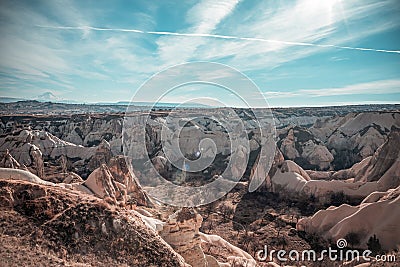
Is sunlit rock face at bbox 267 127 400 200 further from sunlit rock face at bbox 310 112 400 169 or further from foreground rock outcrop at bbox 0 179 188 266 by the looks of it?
foreground rock outcrop at bbox 0 179 188 266

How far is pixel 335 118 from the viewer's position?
55438 millimetres

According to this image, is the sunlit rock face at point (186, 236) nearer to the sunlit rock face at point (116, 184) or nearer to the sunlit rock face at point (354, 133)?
the sunlit rock face at point (116, 184)

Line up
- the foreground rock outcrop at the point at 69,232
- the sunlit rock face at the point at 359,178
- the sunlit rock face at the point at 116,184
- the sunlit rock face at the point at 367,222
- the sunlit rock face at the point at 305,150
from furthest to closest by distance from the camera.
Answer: the sunlit rock face at the point at 305,150 < the sunlit rock face at the point at 359,178 < the sunlit rock face at the point at 116,184 < the sunlit rock face at the point at 367,222 < the foreground rock outcrop at the point at 69,232

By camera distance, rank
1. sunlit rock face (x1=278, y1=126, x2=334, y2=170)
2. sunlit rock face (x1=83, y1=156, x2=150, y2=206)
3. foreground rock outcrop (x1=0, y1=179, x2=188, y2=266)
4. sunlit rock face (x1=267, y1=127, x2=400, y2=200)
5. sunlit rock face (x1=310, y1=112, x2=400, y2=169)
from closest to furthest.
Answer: foreground rock outcrop (x1=0, y1=179, x2=188, y2=266) → sunlit rock face (x1=83, y1=156, x2=150, y2=206) → sunlit rock face (x1=267, y1=127, x2=400, y2=200) → sunlit rock face (x1=278, y1=126, x2=334, y2=170) → sunlit rock face (x1=310, y1=112, x2=400, y2=169)

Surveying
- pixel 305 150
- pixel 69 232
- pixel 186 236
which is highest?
pixel 69 232

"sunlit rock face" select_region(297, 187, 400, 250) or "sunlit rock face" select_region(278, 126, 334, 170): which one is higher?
"sunlit rock face" select_region(278, 126, 334, 170)

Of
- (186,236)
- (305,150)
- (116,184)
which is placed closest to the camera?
(186,236)

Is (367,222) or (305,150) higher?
(305,150)

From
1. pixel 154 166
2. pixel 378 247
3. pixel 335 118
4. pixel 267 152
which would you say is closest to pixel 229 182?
pixel 267 152

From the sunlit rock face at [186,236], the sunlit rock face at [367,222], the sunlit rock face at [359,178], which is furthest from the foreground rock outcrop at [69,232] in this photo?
the sunlit rock face at [359,178]

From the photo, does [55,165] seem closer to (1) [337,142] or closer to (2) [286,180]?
(2) [286,180]

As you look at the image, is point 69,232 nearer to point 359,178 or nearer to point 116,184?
point 116,184

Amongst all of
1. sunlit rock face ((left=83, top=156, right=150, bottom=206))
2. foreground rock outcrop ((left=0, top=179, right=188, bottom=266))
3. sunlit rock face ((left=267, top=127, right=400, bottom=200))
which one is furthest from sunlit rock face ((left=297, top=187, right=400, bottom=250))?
sunlit rock face ((left=83, top=156, right=150, bottom=206))

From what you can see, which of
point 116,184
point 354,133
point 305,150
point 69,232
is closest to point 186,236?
point 69,232
